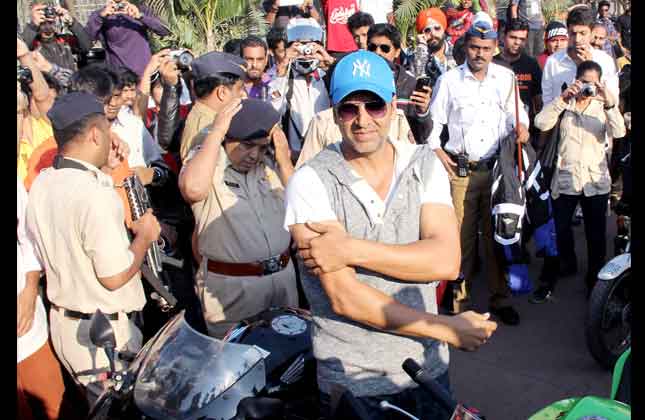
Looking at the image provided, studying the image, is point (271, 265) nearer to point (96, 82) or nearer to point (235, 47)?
point (96, 82)

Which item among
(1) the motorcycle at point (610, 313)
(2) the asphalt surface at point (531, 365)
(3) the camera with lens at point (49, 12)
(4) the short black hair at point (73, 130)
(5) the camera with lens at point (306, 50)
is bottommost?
(2) the asphalt surface at point (531, 365)

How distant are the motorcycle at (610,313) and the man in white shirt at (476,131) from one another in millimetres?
816

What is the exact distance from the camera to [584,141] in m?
5.04

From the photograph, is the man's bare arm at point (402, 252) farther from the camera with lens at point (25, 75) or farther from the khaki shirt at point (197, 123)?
the camera with lens at point (25, 75)

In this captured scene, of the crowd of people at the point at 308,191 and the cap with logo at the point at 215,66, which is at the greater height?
the cap with logo at the point at 215,66

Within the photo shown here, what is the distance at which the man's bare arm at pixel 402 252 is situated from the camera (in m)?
1.93

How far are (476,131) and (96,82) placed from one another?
2.76m

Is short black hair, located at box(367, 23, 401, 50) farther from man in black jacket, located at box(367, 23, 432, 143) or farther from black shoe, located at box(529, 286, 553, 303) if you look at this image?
black shoe, located at box(529, 286, 553, 303)

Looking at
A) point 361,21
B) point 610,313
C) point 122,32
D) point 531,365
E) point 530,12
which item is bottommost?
point 531,365

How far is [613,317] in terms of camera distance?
4.23 m

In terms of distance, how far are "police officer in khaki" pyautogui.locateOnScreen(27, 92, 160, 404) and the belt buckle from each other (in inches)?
23.7

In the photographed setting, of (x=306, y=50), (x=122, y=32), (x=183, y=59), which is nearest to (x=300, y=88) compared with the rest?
(x=306, y=50)

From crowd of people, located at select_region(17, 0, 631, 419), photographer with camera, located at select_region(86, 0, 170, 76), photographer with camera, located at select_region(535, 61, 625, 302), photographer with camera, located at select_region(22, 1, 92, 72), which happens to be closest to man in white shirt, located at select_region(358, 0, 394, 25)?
crowd of people, located at select_region(17, 0, 631, 419)

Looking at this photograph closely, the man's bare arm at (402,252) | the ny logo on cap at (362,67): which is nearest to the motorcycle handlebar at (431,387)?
the man's bare arm at (402,252)
